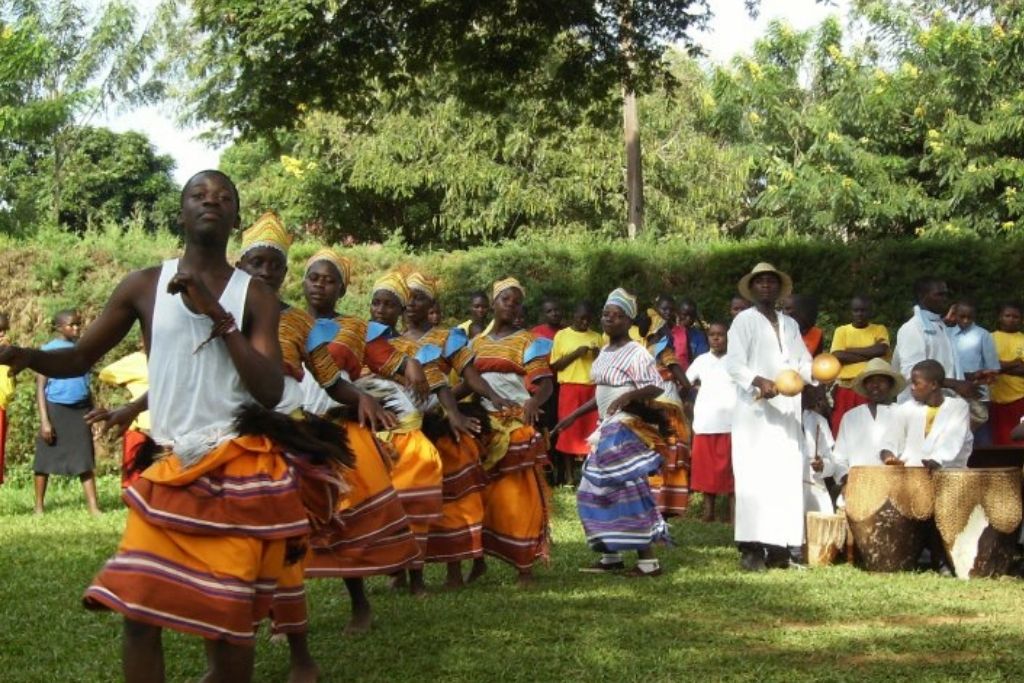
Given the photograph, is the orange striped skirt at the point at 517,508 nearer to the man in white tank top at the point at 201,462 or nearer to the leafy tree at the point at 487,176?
the man in white tank top at the point at 201,462

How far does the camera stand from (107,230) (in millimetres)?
19781

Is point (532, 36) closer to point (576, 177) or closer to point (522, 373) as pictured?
point (522, 373)

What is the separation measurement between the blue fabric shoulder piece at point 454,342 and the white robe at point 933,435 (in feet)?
11.5

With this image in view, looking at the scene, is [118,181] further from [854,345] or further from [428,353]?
[428,353]

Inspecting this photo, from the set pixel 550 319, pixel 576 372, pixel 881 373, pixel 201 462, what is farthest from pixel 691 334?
pixel 201 462

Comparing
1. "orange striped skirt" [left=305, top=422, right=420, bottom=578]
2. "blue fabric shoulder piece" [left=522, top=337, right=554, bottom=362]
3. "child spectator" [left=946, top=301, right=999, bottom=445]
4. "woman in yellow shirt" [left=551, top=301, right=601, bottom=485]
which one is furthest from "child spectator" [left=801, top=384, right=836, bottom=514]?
"woman in yellow shirt" [left=551, top=301, right=601, bottom=485]

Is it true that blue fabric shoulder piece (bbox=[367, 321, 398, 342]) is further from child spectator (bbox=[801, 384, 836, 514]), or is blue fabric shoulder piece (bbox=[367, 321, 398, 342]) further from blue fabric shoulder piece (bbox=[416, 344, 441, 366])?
child spectator (bbox=[801, 384, 836, 514])

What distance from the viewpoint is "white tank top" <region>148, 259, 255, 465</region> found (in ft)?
16.4

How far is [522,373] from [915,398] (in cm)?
297

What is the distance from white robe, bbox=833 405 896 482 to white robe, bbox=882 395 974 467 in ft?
0.28

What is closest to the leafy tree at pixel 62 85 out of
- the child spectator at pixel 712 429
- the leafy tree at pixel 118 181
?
the leafy tree at pixel 118 181

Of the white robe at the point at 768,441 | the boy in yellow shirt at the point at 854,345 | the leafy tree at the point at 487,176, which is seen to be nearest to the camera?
the white robe at the point at 768,441

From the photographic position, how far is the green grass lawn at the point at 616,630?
688 cm

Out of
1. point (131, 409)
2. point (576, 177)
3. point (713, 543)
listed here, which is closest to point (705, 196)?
point (576, 177)
